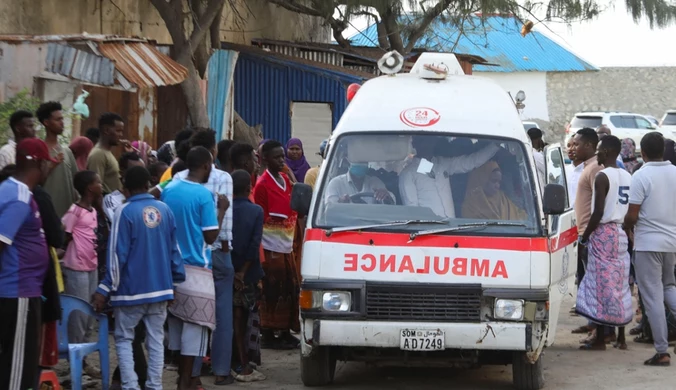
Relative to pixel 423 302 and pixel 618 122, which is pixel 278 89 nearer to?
pixel 423 302

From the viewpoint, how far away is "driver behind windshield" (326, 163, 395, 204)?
782 centimetres

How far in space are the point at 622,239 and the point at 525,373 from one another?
2.54 meters

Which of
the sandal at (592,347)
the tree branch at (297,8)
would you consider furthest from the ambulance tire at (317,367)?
the tree branch at (297,8)

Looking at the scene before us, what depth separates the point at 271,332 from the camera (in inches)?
392

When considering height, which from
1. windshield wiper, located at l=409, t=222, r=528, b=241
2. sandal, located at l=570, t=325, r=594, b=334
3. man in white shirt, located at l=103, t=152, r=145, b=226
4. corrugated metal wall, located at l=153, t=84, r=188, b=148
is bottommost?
sandal, located at l=570, t=325, r=594, b=334

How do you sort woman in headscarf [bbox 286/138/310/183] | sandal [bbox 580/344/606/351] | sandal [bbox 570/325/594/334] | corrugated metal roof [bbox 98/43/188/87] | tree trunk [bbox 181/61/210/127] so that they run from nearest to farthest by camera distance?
1. sandal [bbox 580/344/606/351]
2. sandal [bbox 570/325/594/334]
3. woman in headscarf [bbox 286/138/310/183]
4. corrugated metal roof [bbox 98/43/188/87]
5. tree trunk [bbox 181/61/210/127]

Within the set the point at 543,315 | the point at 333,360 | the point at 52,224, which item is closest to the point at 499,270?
the point at 543,315

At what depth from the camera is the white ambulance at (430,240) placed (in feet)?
24.1

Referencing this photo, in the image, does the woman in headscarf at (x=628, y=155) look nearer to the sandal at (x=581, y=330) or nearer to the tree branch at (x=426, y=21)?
the sandal at (x=581, y=330)

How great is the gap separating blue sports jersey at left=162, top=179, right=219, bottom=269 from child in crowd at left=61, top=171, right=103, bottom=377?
72 centimetres

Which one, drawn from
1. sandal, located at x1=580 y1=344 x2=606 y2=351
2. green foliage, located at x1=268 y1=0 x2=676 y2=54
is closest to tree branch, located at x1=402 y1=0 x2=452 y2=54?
green foliage, located at x1=268 y1=0 x2=676 y2=54

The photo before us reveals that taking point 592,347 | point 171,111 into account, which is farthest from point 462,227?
point 171,111

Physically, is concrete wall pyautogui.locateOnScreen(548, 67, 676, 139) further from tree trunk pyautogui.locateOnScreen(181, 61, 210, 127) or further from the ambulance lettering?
the ambulance lettering

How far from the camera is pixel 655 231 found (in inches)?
366
